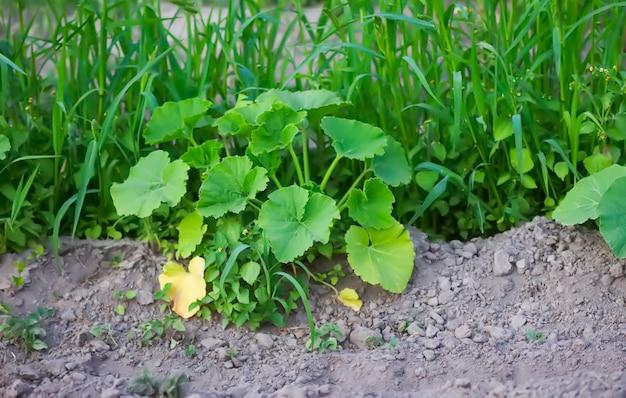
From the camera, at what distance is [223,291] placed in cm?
285

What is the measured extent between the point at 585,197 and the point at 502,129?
33cm

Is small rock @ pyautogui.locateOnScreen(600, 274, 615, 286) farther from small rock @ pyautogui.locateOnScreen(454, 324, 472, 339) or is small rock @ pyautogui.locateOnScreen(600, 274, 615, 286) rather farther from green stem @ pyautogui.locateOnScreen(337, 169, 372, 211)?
green stem @ pyautogui.locateOnScreen(337, 169, 372, 211)

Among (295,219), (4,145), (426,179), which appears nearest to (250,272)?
(295,219)

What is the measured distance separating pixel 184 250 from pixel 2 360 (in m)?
0.59

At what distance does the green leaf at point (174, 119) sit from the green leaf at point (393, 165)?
54cm

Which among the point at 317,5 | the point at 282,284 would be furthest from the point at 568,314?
the point at 317,5

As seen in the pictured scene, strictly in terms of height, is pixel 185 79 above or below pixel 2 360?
above

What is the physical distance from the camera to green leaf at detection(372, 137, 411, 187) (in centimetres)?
301

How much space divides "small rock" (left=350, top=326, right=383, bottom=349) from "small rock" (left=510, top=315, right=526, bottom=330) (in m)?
0.37

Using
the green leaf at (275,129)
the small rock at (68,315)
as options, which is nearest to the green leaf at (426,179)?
the green leaf at (275,129)

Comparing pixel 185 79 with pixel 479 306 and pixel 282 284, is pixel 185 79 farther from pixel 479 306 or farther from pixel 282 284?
pixel 479 306

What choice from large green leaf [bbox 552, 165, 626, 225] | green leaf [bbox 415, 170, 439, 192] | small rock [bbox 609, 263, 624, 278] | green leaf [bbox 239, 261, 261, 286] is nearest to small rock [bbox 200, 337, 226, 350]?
green leaf [bbox 239, 261, 261, 286]

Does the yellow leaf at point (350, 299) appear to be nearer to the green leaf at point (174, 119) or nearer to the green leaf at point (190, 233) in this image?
the green leaf at point (190, 233)

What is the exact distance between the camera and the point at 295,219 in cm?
284
